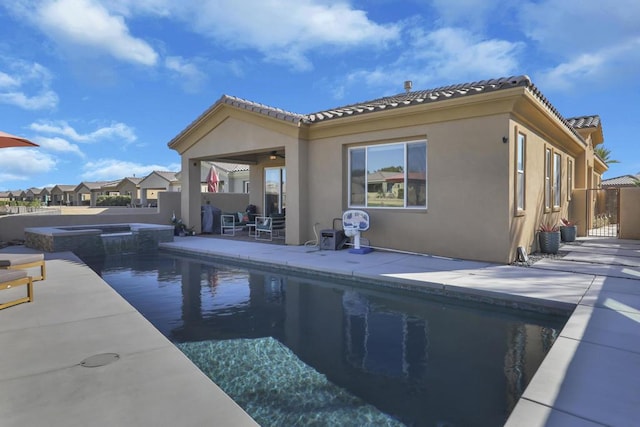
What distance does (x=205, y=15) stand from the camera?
12914mm

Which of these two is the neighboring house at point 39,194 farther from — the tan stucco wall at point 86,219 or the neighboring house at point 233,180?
the tan stucco wall at point 86,219

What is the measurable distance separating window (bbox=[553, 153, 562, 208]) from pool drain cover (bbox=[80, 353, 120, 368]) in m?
13.4

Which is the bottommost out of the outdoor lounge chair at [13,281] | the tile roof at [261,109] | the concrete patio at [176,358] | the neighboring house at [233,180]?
the concrete patio at [176,358]

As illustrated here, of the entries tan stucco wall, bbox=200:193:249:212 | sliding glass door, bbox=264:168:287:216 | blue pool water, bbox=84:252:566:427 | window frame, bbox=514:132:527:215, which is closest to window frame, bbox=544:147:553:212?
window frame, bbox=514:132:527:215

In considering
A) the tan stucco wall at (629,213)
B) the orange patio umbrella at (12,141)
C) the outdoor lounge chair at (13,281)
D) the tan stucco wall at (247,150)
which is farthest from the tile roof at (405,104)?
the outdoor lounge chair at (13,281)

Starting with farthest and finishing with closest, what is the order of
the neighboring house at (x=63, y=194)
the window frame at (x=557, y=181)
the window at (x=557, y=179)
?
the neighboring house at (x=63, y=194) → the window at (x=557, y=179) → the window frame at (x=557, y=181)

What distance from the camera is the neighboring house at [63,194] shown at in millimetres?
62656

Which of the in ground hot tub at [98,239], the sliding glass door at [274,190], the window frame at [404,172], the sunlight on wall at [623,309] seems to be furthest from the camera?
the sliding glass door at [274,190]

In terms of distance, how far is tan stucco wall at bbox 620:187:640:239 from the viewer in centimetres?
1272

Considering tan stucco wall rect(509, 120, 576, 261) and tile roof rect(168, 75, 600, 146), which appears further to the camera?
tan stucco wall rect(509, 120, 576, 261)

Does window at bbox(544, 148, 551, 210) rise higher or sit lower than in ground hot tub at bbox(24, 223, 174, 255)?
higher

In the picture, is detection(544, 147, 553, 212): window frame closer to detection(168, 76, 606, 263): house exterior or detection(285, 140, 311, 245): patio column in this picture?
detection(168, 76, 606, 263): house exterior

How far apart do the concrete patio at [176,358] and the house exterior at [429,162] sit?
189 cm

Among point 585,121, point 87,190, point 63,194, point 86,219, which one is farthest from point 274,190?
point 63,194
